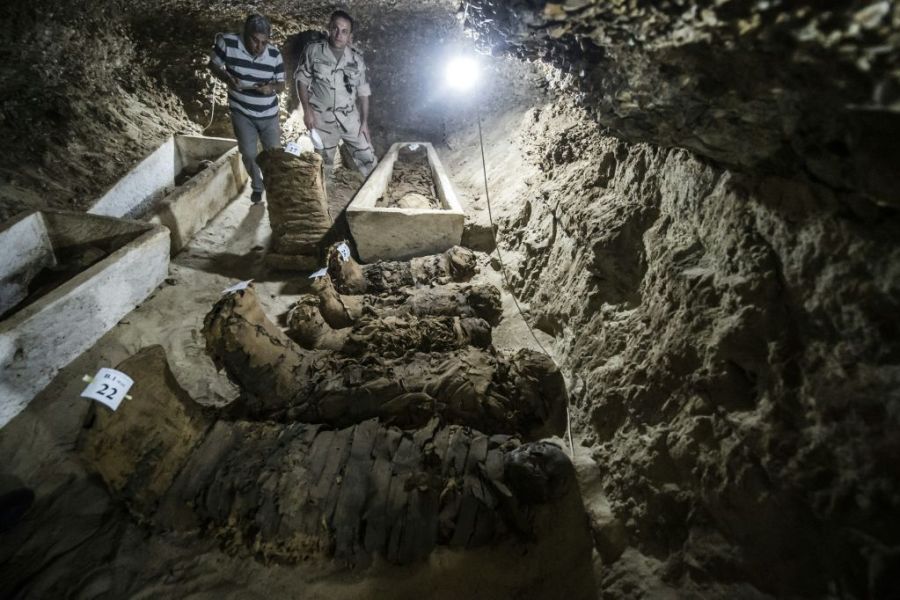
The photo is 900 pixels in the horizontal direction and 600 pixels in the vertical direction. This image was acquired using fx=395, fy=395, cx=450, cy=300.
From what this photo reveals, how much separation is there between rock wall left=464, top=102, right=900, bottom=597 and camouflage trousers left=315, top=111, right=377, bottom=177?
14.0 feet

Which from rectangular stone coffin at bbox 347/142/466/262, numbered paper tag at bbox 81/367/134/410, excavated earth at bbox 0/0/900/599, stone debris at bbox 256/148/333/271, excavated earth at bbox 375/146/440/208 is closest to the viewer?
excavated earth at bbox 0/0/900/599

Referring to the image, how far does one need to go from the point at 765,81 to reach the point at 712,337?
37.6 inches

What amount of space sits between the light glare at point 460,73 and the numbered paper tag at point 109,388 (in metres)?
5.20

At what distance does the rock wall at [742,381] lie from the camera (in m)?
1.14

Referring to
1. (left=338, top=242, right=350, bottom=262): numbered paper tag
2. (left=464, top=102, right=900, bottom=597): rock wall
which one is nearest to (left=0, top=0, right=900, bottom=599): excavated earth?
(left=464, top=102, right=900, bottom=597): rock wall

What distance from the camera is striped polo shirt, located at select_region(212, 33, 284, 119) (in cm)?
423

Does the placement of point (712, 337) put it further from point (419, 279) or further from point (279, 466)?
point (419, 279)

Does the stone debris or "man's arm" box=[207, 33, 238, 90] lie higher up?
"man's arm" box=[207, 33, 238, 90]

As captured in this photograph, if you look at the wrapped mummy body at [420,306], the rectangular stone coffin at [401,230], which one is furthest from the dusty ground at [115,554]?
the rectangular stone coffin at [401,230]

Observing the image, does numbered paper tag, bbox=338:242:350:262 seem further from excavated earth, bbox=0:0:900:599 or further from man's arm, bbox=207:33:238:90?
man's arm, bbox=207:33:238:90

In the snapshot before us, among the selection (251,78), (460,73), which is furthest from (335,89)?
(460,73)

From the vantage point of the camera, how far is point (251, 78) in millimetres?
4367

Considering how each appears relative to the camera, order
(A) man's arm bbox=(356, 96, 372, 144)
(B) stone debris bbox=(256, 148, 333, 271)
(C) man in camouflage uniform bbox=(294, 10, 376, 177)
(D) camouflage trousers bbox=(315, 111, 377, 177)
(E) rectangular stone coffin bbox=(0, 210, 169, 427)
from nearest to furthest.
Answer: (E) rectangular stone coffin bbox=(0, 210, 169, 427), (B) stone debris bbox=(256, 148, 333, 271), (C) man in camouflage uniform bbox=(294, 10, 376, 177), (D) camouflage trousers bbox=(315, 111, 377, 177), (A) man's arm bbox=(356, 96, 372, 144)

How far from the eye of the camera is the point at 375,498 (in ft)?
6.36
